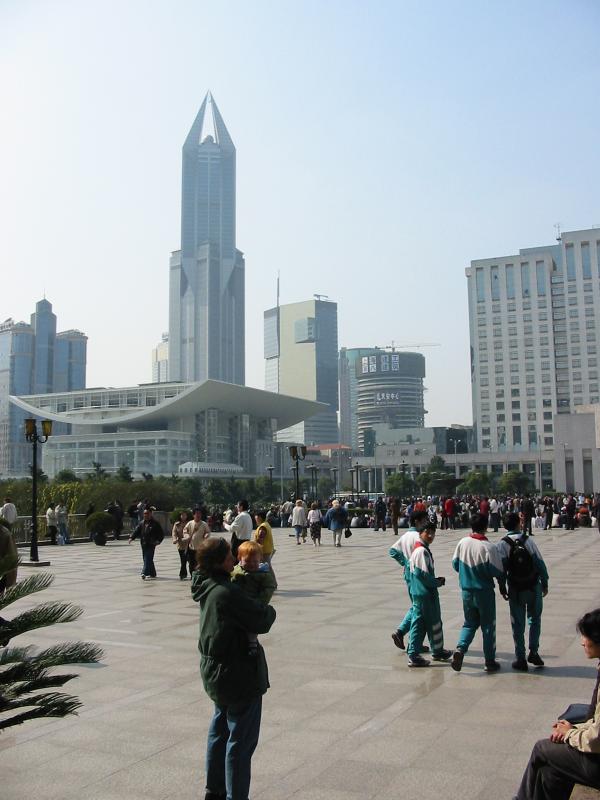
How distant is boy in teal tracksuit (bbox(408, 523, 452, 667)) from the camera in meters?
6.75

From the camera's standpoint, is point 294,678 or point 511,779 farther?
point 294,678

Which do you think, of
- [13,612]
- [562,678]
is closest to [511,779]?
[562,678]

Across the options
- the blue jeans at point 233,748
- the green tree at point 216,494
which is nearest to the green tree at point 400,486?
the green tree at point 216,494

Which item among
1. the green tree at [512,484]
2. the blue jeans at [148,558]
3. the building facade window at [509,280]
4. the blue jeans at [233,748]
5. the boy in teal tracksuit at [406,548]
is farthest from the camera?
the building facade window at [509,280]

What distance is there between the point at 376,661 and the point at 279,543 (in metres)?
16.7

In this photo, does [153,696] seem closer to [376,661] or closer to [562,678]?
[376,661]

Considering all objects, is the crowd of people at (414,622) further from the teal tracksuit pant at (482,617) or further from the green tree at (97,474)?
the green tree at (97,474)

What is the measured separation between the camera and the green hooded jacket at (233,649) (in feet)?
11.8

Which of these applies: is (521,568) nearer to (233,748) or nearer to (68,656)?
(233,748)

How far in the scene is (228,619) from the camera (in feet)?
12.0

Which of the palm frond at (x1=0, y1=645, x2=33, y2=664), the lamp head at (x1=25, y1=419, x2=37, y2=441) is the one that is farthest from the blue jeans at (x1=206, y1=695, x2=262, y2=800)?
the lamp head at (x1=25, y1=419, x2=37, y2=441)

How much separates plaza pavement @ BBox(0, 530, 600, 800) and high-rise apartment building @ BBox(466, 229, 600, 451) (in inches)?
4590

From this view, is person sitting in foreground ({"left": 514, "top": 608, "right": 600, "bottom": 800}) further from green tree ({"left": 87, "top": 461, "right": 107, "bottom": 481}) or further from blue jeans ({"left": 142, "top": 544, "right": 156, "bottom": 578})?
green tree ({"left": 87, "top": 461, "right": 107, "bottom": 481})

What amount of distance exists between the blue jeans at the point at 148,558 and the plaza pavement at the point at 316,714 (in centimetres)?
358
